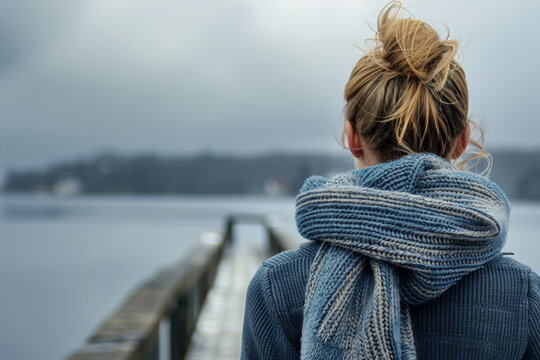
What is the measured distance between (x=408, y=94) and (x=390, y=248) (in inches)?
12.2

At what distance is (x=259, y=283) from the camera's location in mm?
1140

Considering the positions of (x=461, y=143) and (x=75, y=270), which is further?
(x=75, y=270)

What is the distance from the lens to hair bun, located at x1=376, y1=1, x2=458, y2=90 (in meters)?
1.08

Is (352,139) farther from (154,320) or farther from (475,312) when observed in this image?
(154,320)

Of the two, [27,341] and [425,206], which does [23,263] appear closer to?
[27,341]

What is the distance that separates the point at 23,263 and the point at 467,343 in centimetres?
3541

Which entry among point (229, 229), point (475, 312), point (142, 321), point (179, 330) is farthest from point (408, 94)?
point (229, 229)

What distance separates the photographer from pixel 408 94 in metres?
1.08

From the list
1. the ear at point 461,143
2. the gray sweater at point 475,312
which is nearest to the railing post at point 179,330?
the gray sweater at point 475,312

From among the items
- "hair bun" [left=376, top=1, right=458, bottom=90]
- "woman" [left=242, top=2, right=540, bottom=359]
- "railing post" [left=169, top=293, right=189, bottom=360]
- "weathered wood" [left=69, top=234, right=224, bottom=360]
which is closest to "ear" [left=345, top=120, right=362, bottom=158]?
"woman" [left=242, top=2, right=540, bottom=359]

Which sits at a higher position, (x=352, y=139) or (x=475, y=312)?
→ (x=352, y=139)

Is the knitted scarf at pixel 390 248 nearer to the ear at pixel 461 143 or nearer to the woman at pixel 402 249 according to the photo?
the woman at pixel 402 249

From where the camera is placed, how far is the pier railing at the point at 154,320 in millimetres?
2201

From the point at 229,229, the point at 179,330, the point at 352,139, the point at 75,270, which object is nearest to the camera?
the point at 352,139
